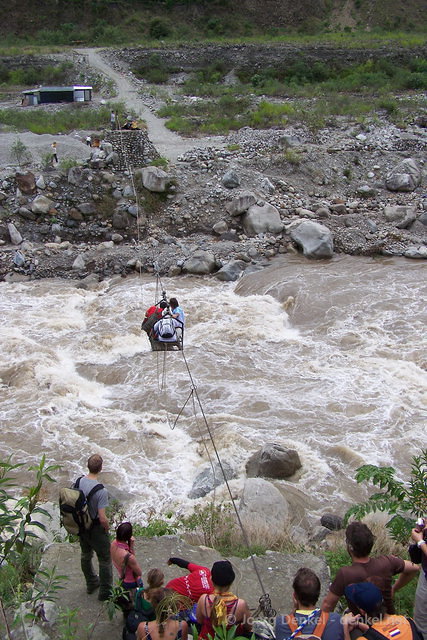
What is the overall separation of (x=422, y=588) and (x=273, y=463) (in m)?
3.79

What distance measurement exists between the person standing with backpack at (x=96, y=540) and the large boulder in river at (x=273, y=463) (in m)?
3.41

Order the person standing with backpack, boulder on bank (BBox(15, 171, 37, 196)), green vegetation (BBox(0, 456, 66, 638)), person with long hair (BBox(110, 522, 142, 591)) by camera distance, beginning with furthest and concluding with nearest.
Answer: boulder on bank (BBox(15, 171, 37, 196)), the person standing with backpack, person with long hair (BBox(110, 522, 142, 591)), green vegetation (BBox(0, 456, 66, 638))

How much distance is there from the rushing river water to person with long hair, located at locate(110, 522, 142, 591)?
284cm

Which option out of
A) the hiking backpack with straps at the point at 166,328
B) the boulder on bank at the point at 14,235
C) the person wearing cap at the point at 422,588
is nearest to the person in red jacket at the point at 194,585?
the person wearing cap at the point at 422,588

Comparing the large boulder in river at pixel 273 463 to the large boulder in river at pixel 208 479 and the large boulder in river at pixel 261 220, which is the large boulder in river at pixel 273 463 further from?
the large boulder in river at pixel 261 220

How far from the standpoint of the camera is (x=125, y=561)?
387 centimetres

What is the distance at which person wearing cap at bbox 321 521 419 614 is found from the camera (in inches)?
133

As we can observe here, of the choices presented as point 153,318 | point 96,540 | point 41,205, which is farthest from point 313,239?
point 96,540

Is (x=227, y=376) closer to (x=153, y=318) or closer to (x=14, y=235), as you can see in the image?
(x=153, y=318)

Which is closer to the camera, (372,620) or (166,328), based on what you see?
(372,620)

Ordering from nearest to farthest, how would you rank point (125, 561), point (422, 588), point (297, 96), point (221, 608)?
point (221, 608) → point (422, 588) → point (125, 561) → point (297, 96)

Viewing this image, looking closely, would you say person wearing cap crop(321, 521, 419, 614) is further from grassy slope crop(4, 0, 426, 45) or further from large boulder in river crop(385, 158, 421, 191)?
grassy slope crop(4, 0, 426, 45)

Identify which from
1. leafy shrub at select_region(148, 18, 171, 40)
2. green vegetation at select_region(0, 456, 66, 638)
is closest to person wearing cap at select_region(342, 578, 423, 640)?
green vegetation at select_region(0, 456, 66, 638)

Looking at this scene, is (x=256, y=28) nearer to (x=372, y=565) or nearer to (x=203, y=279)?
(x=203, y=279)
